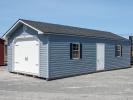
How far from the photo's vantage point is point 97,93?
11.8 metres

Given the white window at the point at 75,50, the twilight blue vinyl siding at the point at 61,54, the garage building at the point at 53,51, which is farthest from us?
the white window at the point at 75,50

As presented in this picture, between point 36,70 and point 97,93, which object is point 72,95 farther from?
point 36,70

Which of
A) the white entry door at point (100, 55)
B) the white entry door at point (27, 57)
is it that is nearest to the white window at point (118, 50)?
the white entry door at point (100, 55)

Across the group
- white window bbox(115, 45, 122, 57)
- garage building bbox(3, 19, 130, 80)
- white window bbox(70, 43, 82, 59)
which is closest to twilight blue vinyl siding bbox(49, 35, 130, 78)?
garage building bbox(3, 19, 130, 80)

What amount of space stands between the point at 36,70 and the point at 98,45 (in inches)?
244

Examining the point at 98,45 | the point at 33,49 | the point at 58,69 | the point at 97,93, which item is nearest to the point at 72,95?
the point at 97,93

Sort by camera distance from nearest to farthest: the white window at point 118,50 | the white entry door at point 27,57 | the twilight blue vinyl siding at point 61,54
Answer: the twilight blue vinyl siding at point 61,54 → the white entry door at point 27,57 → the white window at point 118,50

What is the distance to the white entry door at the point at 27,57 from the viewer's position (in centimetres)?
1775

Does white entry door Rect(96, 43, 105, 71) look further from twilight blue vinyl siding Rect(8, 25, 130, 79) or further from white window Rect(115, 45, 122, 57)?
white window Rect(115, 45, 122, 57)

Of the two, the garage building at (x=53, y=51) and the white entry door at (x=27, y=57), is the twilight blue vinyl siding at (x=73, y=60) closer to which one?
the garage building at (x=53, y=51)

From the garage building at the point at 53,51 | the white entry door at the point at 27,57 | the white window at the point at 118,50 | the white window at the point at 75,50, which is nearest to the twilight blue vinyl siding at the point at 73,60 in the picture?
the garage building at the point at 53,51

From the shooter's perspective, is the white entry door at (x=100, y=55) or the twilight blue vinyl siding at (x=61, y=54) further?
the white entry door at (x=100, y=55)

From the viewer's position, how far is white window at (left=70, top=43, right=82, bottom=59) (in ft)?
60.5

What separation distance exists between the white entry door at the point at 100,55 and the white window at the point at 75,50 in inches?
105
